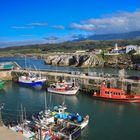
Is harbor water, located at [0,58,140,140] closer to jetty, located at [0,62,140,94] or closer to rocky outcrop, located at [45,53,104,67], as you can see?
jetty, located at [0,62,140,94]

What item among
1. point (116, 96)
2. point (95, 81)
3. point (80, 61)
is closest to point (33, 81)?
point (95, 81)

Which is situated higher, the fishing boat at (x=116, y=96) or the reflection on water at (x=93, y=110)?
the fishing boat at (x=116, y=96)

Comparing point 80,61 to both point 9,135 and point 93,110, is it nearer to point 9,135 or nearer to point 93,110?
point 93,110

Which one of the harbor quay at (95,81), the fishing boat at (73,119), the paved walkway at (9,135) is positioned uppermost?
the paved walkway at (9,135)

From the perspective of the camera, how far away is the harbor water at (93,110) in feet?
91.4

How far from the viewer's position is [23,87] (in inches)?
2237

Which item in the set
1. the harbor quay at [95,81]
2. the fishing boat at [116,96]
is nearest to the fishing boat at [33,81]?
the harbor quay at [95,81]

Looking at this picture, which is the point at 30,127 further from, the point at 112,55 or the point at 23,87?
the point at 112,55

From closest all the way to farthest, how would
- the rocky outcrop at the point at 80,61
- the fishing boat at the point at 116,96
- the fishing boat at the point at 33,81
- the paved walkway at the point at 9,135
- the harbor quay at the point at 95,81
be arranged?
the paved walkway at the point at 9,135
the fishing boat at the point at 116,96
the harbor quay at the point at 95,81
the fishing boat at the point at 33,81
the rocky outcrop at the point at 80,61

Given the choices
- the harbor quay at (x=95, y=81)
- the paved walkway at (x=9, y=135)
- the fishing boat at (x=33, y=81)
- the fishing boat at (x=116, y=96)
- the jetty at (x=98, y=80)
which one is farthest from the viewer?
the fishing boat at (x=33, y=81)

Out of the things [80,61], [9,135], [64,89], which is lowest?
[64,89]

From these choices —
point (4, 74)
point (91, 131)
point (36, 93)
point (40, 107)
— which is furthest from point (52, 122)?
point (4, 74)

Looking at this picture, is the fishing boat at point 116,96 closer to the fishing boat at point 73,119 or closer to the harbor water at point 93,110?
the harbor water at point 93,110

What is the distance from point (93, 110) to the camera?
36.8m
